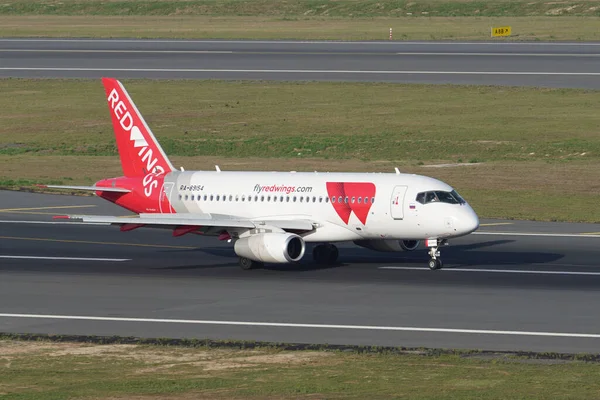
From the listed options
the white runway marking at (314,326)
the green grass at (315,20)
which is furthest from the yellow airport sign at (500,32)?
the white runway marking at (314,326)

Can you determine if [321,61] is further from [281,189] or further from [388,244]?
[388,244]

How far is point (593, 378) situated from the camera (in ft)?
110

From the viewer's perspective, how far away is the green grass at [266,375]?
31875mm

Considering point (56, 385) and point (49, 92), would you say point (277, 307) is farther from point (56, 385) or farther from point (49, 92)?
point (49, 92)

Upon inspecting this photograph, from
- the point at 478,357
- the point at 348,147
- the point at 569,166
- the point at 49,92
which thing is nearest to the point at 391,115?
the point at 348,147

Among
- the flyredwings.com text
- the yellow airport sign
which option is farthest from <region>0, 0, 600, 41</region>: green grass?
the flyredwings.com text

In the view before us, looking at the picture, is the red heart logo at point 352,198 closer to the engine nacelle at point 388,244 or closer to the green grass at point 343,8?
the engine nacelle at point 388,244

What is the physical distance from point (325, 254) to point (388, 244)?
10.1ft

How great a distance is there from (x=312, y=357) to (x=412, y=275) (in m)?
16.9

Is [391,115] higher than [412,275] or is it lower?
higher

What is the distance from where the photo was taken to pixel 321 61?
125438mm

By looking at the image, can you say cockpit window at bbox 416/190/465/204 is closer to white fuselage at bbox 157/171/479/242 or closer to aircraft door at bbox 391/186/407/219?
white fuselage at bbox 157/171/479/242

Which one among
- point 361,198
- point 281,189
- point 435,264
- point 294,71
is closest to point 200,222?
point 281,189

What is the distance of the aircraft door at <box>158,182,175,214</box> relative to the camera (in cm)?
5828
